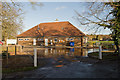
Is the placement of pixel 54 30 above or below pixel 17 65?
above

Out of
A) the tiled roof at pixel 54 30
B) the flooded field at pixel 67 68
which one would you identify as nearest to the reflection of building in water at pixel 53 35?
the tiled roof at pixel 54 30

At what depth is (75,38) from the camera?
29.8 metres

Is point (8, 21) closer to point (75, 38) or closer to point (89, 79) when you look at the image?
point (89, 79)

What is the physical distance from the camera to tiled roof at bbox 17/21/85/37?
1224 inches

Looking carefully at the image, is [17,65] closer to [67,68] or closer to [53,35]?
[67,68]

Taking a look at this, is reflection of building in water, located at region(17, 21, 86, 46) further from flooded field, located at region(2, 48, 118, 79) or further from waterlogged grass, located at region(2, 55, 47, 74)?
waterlogged grass, located at region(2, 55, 47, 74)

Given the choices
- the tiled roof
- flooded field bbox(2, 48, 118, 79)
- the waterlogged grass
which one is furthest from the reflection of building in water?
the waterlogged grass

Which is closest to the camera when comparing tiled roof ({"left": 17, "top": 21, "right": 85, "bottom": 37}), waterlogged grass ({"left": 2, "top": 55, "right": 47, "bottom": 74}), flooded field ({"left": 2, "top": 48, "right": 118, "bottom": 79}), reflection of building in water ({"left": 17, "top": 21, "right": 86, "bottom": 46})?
flooded field ({"left": 2, "top": 48, "right": 118, "bottom": 79})

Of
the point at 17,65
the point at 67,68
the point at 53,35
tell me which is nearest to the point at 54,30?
the point at 53,35

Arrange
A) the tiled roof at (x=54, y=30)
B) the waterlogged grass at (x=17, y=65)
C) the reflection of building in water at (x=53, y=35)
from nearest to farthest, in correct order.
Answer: the waterlogged grass at (x=17, y=65), the reflection of building in water at (x=53, y=35), the tiled roof at (x=54, y=30)

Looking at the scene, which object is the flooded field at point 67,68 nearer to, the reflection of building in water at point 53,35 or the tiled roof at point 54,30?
the reflection of building in water at point 53,35

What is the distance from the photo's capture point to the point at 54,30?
1314 inches

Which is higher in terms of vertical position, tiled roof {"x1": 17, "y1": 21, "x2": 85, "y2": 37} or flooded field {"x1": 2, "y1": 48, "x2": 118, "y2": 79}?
tiled roof {"x1": 17, "y1": 21, "x2": 85, "y2": 37}

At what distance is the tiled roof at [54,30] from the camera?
3108 centimetres
